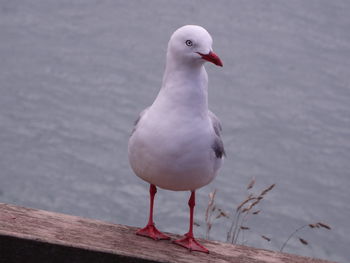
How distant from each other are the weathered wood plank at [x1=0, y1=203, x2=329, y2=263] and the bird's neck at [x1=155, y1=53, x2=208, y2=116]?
55cm

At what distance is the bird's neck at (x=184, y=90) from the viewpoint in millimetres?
2393

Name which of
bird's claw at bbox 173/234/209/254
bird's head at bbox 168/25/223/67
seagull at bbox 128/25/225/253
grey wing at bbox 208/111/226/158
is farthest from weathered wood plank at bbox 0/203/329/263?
bird's head at bbox 168/25/223/67

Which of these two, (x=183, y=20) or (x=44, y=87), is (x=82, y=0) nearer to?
(x=183, y=20)

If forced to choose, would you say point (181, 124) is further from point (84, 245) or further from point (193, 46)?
point (84, 245)

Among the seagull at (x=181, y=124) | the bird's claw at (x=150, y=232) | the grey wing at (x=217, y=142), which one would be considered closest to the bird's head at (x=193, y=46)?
the seagull at (x=181, y=124)

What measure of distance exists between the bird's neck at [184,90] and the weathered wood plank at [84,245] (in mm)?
553

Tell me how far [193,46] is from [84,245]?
2.67 ft

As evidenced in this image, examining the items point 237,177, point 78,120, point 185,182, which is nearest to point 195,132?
point 185,182

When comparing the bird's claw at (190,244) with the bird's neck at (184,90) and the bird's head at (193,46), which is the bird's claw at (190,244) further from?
the bird's head at (193,46)

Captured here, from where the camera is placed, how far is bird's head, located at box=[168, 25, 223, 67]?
91.2 inches

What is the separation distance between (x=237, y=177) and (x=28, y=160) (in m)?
2.19

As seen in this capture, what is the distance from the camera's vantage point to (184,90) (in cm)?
239

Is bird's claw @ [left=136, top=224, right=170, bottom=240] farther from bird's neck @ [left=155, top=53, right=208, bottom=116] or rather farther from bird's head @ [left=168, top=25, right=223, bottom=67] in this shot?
bird's head @ [left=168, top=25, right=223, bottom=67]

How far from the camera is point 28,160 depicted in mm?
6625
